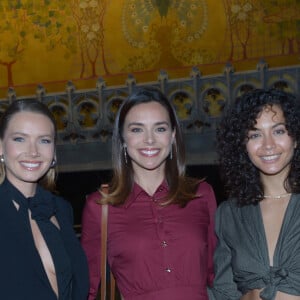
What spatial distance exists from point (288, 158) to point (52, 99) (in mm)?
7778

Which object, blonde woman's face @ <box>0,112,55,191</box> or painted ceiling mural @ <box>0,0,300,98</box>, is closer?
blonde woman's face @ <box>0,112,55,191</box>

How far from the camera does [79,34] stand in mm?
10047

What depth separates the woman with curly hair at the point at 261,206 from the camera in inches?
76.9

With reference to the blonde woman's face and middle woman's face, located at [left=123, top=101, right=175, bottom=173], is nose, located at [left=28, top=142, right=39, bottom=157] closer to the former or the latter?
the blonde woman's face

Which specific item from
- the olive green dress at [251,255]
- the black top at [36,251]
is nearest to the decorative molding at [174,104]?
the olive green dress at [251,255]

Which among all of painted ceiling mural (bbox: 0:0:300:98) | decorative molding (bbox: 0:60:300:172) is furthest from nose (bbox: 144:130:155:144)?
painted ceiling mural (bbox: 0:0:300:98)

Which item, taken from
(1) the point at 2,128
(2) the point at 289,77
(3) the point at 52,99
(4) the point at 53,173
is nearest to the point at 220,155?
(4) the point at 53,173

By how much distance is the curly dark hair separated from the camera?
2.10 m

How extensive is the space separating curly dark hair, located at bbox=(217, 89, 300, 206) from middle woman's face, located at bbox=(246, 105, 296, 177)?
2 cm

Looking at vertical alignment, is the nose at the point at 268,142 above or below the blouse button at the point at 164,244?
above

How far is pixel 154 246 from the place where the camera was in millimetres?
2215

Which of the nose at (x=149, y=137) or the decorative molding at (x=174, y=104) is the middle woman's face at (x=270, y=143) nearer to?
the nose at (x=149, y=137)

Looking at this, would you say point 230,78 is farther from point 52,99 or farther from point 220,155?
point 220,155

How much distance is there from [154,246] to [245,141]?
545 mm
